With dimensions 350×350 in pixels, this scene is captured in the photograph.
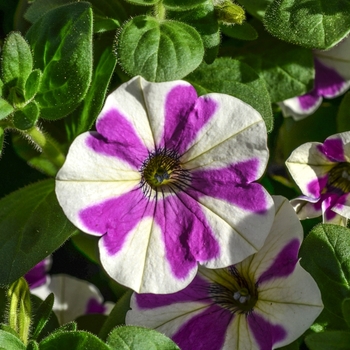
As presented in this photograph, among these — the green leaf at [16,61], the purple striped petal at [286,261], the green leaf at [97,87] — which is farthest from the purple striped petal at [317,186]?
the green leaf at [16,61]

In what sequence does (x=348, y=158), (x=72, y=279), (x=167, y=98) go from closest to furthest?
(x=167, y=98)
(x=348, y=158)
(x=72, y=279)

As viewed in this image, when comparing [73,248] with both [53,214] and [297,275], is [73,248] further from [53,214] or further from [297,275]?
[297,275]

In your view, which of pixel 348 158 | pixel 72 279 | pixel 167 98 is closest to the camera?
pixel 167 98

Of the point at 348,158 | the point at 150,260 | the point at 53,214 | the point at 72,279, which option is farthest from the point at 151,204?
the point at 72,279

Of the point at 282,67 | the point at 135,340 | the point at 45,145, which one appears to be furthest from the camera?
the point at 282,67

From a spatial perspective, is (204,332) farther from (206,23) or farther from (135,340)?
(206,23)

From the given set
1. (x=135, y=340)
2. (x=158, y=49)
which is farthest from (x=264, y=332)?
(x=158, y=49)

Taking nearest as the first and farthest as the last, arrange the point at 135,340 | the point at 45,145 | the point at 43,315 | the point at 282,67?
the point at 135,340
the point at 43,315
the point at 45,145
the point at 282,67
